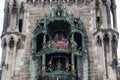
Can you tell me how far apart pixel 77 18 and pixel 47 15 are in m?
2.69

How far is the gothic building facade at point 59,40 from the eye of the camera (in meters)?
29.9

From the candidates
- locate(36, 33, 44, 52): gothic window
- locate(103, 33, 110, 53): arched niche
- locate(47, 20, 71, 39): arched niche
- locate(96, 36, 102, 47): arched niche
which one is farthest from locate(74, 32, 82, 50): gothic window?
locate(36, 33, 44, 52): gothic window

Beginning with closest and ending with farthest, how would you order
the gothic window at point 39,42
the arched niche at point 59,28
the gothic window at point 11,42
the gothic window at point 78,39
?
the gothic window at point 11,42 < the gothic window at point 78,39 < the gothic window at point 39,42 < the arched niche at point 59,28

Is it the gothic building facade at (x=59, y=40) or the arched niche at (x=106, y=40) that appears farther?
the arched niche at (x=106, y=40)

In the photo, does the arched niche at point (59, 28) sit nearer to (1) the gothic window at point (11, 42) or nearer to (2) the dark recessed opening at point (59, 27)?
(2) the dark recessed opening at point (59, 27)

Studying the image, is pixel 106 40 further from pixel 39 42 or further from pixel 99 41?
pixel 39 42

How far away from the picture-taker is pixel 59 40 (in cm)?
3108

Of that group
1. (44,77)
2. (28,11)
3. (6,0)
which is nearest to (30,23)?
(28,11)

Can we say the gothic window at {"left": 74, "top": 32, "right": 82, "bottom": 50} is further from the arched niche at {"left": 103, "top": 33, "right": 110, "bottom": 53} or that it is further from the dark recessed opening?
the arched niche at {"left": 103, "top": 33, "right": 110, "bottom": 53}

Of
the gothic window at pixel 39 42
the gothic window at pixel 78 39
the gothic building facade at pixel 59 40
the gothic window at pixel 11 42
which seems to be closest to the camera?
the gothic building facade at pixel 59 40

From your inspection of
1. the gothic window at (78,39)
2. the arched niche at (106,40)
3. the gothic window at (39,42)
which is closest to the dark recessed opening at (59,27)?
the gothic window at (78,39)

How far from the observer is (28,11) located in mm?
33938

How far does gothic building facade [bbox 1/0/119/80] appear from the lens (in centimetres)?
2994

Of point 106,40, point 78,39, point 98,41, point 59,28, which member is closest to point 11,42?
Result: point 59,28
